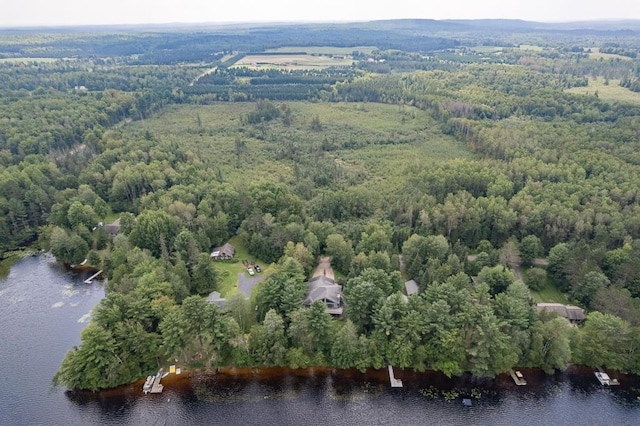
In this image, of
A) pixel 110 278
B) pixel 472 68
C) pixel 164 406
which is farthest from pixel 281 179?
pixel 472 68

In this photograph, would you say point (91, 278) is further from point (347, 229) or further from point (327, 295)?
point (347, 229)

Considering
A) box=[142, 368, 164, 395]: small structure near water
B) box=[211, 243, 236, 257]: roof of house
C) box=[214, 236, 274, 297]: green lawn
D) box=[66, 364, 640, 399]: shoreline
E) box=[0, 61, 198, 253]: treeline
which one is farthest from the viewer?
box=[0, 61, 198, 253]: treeline

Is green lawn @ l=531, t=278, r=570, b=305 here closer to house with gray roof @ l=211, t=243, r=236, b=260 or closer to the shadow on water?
the shadow on water

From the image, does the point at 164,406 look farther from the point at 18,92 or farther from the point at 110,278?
the point at 18,92

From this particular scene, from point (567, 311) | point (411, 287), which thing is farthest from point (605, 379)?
point (411, 287)

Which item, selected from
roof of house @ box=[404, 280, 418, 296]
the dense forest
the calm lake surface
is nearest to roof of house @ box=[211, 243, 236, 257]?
the dense forest

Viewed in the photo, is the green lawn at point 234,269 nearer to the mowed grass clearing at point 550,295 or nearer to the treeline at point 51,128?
the treeline at point 51,128
